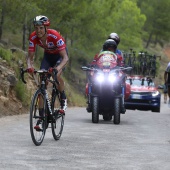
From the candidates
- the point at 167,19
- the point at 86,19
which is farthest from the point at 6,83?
the point at 167,19

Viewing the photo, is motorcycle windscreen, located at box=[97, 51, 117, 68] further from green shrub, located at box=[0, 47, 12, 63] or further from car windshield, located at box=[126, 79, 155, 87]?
car windshield, located at box=[126, 79, 155, 87]

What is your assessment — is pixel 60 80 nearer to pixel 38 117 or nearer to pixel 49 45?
pixel 49 45

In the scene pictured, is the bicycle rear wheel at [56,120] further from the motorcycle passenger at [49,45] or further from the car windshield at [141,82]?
the car windshield at [141,82]

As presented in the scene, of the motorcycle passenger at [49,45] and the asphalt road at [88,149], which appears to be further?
the motorcycle passenger at [49,45]

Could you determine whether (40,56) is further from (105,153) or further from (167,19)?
(167,19)

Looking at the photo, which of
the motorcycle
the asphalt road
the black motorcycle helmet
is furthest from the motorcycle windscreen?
the asphalt road

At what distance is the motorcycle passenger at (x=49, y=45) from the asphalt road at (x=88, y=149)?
0.90m

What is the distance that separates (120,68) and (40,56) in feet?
57.2

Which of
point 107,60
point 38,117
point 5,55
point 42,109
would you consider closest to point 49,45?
point 42,109

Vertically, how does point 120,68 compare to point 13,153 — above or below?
above

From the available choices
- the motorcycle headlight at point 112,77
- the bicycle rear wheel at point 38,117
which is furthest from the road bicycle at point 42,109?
the motorcycle headlight at point 112,77

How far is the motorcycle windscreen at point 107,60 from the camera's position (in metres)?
13.6

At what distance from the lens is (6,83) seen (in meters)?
15.4

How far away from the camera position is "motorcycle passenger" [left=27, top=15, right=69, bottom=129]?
30.2 ft
